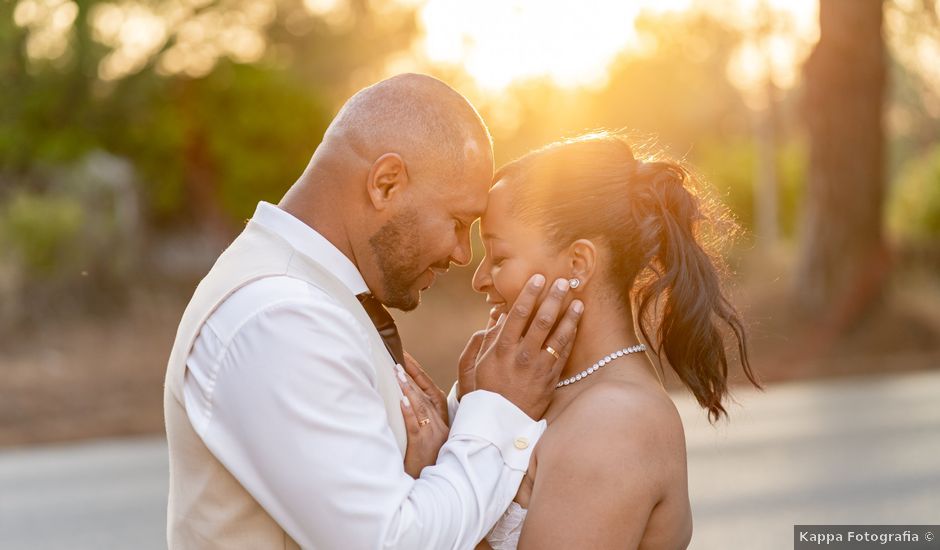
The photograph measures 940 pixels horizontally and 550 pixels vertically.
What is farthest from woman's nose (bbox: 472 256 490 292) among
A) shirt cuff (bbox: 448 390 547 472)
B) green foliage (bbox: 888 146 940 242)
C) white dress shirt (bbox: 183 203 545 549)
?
green foliage (bbox: 888 146 940 242)

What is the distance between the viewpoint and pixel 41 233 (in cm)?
1748

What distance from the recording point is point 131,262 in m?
18.7

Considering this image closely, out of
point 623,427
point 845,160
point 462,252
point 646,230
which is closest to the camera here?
point 623,427

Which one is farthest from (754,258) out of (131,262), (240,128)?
(131,262)

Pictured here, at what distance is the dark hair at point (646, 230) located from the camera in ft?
11.2

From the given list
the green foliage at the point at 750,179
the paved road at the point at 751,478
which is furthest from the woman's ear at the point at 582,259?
the green foliage at the point at 750,179

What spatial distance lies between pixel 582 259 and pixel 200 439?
1143mm

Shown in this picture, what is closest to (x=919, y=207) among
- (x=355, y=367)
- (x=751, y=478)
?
(x=751, y=478)

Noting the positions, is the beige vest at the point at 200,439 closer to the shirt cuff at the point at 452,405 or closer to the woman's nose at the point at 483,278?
the shirt cuff at the point at 452,405

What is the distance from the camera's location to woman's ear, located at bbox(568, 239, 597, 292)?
3389mm

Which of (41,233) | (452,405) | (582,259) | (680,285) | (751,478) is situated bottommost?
(41,233)

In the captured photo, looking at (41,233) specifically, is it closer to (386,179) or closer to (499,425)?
(386,179)

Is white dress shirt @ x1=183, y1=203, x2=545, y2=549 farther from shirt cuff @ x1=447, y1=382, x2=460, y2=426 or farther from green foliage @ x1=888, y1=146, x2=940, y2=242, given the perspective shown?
green foliage @ x1=888, y1=146, x2=940, y2=242

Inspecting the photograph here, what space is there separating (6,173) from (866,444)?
13056 mm
